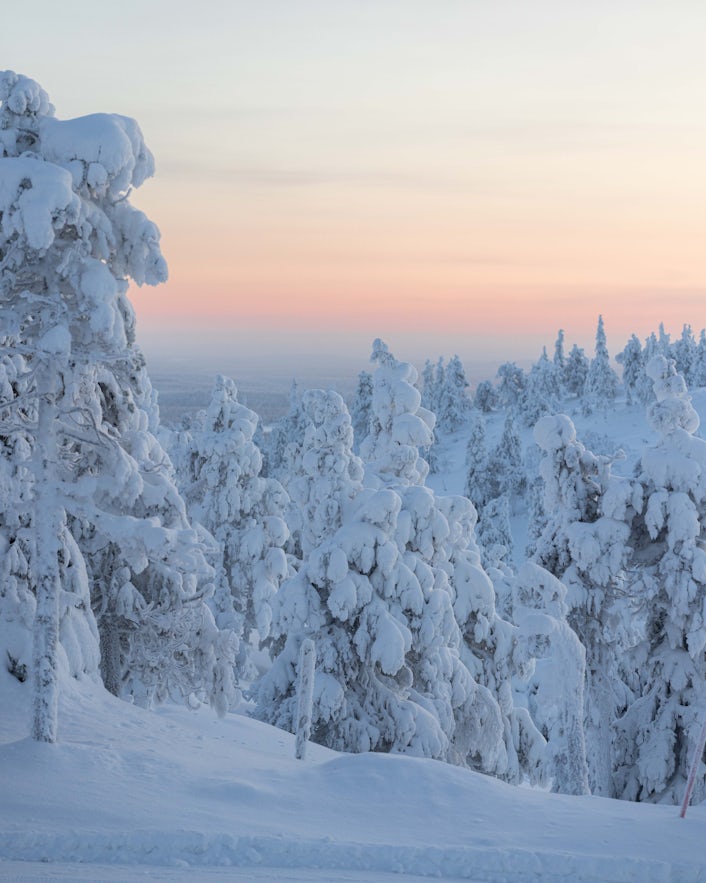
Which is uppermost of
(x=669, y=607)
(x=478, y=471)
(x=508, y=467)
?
(x=669, y=607)

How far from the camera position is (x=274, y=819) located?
35.3 ft

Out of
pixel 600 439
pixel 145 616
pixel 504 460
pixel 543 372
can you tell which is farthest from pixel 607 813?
pixel 543 372

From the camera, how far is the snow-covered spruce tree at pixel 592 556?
19.9 m

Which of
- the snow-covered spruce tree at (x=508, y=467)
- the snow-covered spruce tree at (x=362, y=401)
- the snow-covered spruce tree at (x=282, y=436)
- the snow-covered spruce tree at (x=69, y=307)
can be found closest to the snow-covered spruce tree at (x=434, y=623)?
the snow-covered spruce tree at (x=69, y=307)

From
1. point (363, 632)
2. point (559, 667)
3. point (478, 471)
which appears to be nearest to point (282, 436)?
point (478, 471)

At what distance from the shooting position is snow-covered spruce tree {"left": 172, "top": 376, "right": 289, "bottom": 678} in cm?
3409

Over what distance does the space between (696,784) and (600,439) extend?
87766 millimetres

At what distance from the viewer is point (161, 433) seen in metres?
42.5

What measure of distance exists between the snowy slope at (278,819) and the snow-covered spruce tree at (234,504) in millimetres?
19942

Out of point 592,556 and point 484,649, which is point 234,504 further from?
point 592,556

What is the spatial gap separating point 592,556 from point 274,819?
11.0m

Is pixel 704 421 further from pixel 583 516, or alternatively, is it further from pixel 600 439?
pixel 583 516

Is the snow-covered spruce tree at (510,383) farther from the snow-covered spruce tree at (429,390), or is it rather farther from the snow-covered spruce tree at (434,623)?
the snow-covered spruce tree at (434,623)

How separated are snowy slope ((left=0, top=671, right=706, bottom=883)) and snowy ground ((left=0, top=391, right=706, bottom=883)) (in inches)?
0.8
